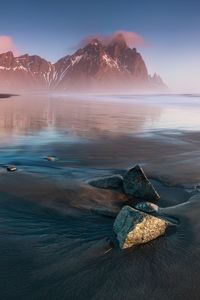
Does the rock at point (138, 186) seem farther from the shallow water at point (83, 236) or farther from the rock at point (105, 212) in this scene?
the rock at point (105, 212)

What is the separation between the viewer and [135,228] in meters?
6.39

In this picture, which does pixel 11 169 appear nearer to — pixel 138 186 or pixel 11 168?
pixel 11 168

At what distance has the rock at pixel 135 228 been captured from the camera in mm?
6348

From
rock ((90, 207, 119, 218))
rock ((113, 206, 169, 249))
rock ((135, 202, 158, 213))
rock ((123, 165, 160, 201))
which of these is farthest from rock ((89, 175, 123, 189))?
rock ((113, 206, 169, 249))

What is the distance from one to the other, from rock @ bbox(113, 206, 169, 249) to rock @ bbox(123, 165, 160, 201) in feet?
7.52

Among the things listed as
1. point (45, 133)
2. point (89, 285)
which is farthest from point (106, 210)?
point (45, 133)

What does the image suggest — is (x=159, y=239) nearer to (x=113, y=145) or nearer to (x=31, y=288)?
(x=31, y=288)

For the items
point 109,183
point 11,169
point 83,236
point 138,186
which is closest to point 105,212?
point 83,236

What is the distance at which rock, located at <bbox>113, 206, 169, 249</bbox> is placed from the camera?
635 centimetres

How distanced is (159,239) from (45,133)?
1519 centimetres

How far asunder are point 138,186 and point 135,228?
10.1ft

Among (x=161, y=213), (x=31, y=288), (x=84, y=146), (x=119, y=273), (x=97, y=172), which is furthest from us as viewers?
(x=84, y=146)

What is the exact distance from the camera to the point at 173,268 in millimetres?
5781

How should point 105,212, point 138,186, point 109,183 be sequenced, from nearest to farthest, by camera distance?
point 105,212, point 138,186, point 109,183
